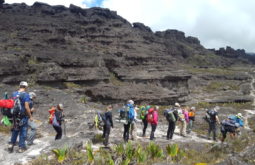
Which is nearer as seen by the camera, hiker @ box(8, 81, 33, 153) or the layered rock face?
hiker @ box(8, 81, 33, 153)

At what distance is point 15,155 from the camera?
32.6 ft

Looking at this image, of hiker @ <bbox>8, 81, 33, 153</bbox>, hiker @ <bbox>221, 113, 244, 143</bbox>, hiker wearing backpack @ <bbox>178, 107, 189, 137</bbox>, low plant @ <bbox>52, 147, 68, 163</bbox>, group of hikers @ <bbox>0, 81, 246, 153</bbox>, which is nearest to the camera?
low plant @ <bbox>52, 147, 68, 163</bbox>

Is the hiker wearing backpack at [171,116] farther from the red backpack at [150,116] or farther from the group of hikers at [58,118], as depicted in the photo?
the red backpack at [150,116]

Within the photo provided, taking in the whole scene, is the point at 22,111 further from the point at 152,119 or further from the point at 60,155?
the point at 152,119

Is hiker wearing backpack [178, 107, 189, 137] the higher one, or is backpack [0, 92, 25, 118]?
backpack [0, 92, 25, 118]

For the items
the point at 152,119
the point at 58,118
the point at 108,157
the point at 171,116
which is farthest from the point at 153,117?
the point at 108,157

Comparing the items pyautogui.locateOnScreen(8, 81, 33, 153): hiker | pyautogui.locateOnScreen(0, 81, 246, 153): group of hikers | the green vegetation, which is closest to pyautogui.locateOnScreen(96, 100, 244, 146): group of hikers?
pyautogui.locateOnScreen(0, 81, 246, 153): group of hikers

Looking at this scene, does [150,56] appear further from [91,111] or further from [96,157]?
[96,157]

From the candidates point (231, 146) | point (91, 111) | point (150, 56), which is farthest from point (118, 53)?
point (231, 146)

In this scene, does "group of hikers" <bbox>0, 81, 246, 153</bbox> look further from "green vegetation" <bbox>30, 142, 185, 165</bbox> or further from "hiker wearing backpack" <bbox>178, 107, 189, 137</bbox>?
"green vegetation" <bbox>30, 142, 185, 165</bbox>

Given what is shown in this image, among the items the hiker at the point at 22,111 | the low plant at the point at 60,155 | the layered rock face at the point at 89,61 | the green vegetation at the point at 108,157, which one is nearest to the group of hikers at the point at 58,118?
the hiker at the point at 22,111

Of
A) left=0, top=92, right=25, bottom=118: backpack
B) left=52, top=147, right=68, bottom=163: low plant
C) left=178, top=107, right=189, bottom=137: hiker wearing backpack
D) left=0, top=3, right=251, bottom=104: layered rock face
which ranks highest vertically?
left=0, top=3, right=251, bottom=104: layered rock face

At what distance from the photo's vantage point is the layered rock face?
3291 centimetres

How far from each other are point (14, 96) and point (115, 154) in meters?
4.27
